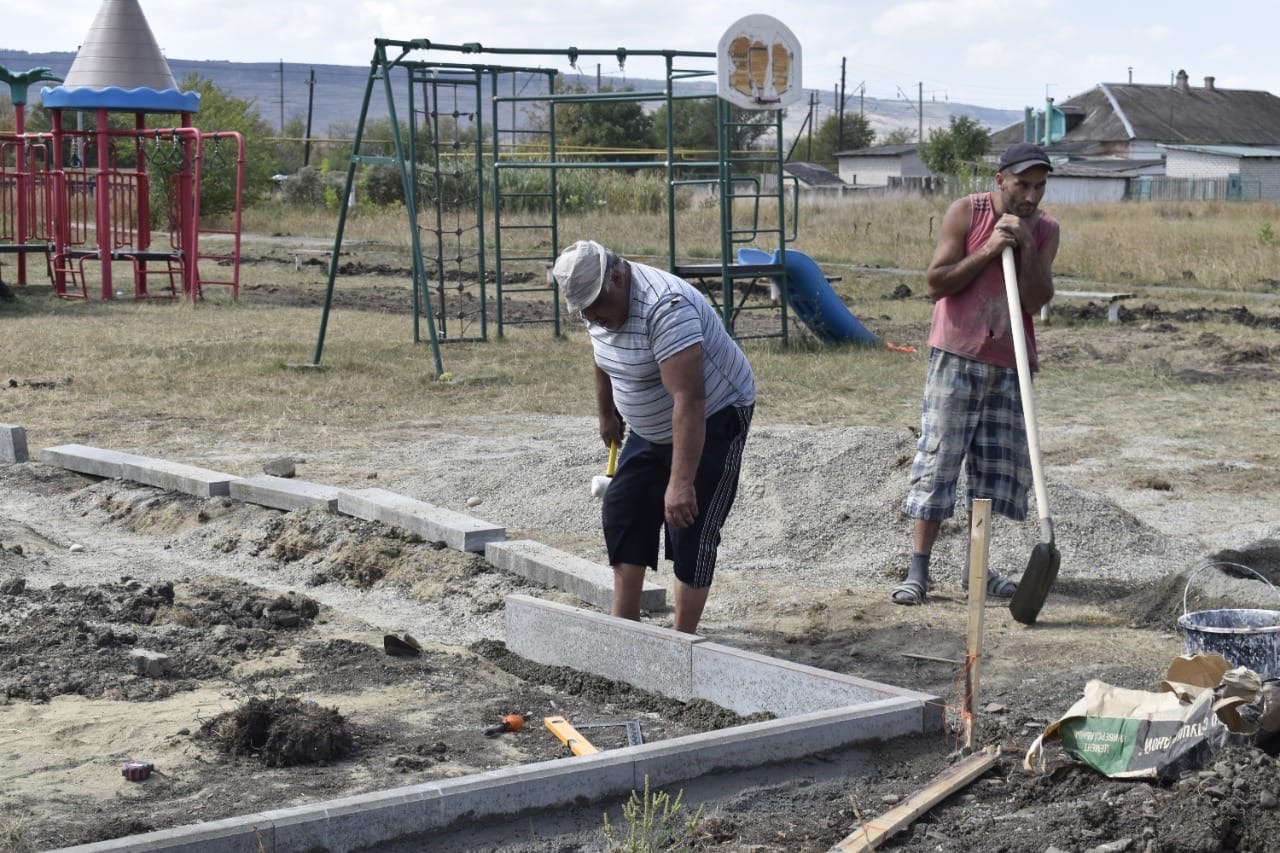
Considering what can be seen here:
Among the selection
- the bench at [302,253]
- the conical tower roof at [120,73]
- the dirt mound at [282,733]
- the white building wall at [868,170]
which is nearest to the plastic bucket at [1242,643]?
the dirt mound at [282,733]

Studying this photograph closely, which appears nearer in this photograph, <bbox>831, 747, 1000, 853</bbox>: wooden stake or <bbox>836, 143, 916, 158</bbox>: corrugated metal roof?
<bbox>831, 747, 1000, 853</bbox>: wooden stake

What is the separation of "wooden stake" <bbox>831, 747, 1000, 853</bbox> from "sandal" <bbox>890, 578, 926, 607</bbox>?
1.89 meters

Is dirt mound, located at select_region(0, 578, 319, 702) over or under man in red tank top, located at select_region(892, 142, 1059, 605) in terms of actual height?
under

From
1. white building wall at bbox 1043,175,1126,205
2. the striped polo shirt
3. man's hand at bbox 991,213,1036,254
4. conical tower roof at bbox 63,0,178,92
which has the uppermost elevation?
conical tower roof at bbox 63,0,178,92

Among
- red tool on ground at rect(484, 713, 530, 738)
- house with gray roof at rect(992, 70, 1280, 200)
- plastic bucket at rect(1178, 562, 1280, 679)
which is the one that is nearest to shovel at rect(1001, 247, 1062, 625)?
plastic bucket at rect(1178, 562, 1280, 679)

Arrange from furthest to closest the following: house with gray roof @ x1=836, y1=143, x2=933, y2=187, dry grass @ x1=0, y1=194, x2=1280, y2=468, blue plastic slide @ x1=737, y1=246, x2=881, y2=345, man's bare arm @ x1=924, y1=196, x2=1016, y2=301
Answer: house with gray roof @ x1=836, y1=143, x2=933, y2=187
blue plastic slide @ x1=737, y1=246, x2=881, y2=345
dry grass @ x1=0, y1=194, x2=1280, y2=468
man's bare arm @ x1=924, y1=196, x2=1016, y2=301

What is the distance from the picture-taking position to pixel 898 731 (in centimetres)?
429

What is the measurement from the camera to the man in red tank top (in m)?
5.70

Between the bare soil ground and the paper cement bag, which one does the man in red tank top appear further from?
the paper cement bag

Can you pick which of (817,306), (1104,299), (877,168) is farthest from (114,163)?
(877,168)

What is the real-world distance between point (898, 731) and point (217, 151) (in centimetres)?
1928

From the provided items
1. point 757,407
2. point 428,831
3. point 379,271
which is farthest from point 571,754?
point 379,271

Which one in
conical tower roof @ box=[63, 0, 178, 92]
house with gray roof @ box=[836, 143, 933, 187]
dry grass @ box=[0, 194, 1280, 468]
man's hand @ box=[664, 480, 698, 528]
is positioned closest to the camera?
man's hand @ box=[664, 480, 698, 528]

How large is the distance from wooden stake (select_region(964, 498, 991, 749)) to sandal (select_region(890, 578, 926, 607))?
5.70 feet
